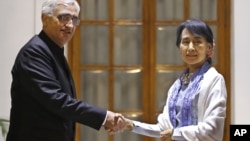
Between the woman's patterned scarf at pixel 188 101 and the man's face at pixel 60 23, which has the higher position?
the man's face at pixel 60 23

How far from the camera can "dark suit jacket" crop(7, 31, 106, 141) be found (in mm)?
2406

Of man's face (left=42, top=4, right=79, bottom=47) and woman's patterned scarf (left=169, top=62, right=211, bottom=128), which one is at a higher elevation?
man's face (left=42, top=4, right=79, bottom=47)

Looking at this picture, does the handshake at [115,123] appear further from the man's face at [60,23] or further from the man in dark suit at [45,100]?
the man's face at [60,23]

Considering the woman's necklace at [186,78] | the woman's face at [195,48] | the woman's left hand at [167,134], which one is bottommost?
the woman's left hand at [167,134]

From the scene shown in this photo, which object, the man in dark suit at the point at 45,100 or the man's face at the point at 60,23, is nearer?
the man in dark suit at the point at 45,100

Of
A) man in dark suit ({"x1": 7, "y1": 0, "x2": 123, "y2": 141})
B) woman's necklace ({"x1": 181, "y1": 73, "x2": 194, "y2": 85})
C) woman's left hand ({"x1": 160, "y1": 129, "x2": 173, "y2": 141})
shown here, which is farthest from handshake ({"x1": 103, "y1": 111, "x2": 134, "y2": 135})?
woman's necklace ({"x1": 181, "y1": 73, "x2": 194, "y2": 85})

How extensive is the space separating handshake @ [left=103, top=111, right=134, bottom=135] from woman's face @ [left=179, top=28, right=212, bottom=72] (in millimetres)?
475

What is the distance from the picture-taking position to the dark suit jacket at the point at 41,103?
7.89 ft

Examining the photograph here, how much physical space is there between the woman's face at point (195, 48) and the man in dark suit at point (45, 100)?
50 cm

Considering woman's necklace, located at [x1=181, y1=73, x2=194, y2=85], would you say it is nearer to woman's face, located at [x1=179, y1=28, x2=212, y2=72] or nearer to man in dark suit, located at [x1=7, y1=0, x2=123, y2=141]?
woman's face, located at [x1=179, y1=28, x2=212, y2=72]

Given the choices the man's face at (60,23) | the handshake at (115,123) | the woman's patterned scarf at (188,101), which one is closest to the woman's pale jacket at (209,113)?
the woman's patterned scarf at (188,101)

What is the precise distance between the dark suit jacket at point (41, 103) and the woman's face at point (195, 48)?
0.50 metres

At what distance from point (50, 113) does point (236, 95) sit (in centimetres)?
204

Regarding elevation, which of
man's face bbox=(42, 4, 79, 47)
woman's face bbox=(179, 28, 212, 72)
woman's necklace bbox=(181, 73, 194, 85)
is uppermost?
man's face bbox=(42, 4, 79, 47)
